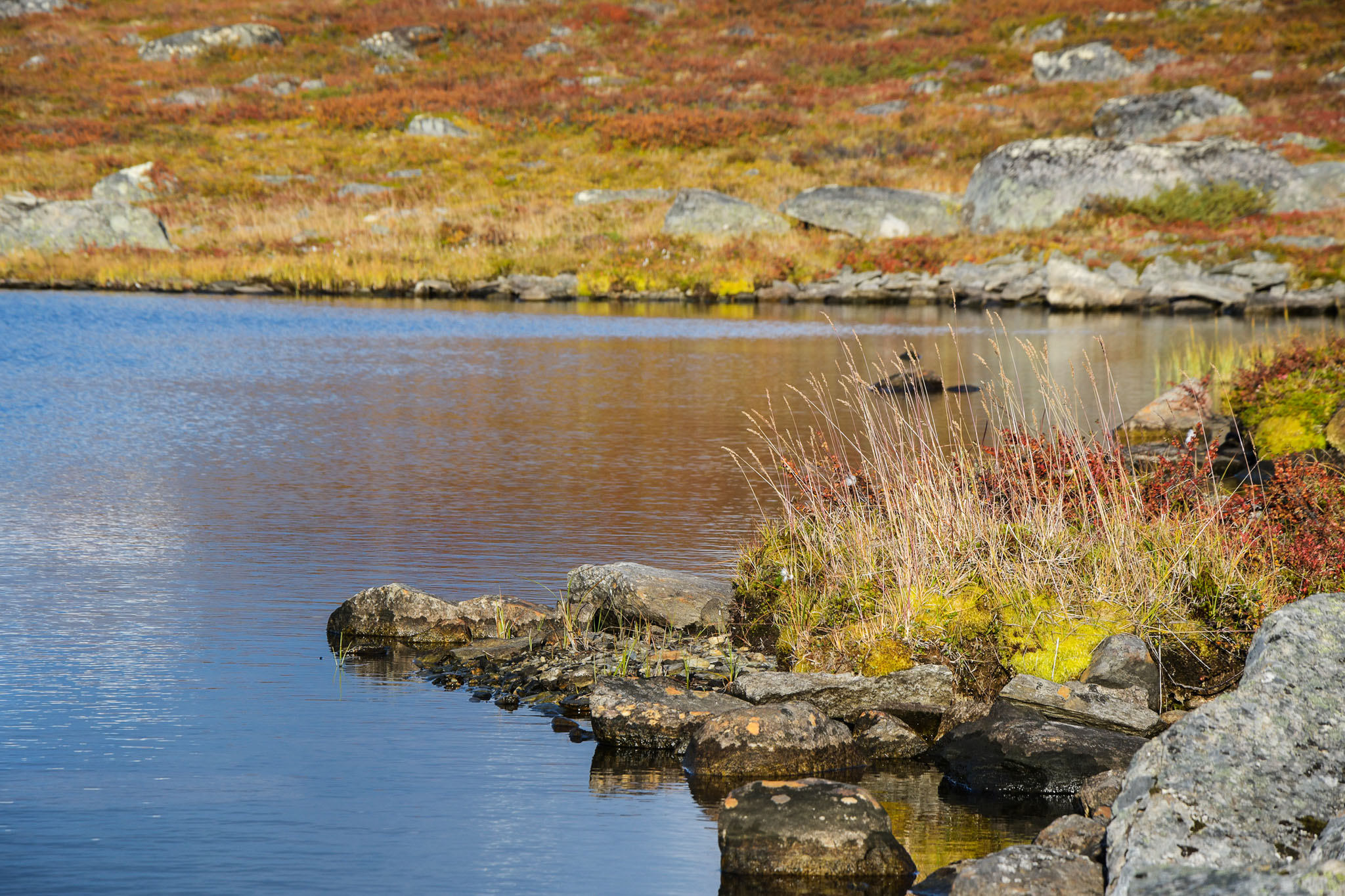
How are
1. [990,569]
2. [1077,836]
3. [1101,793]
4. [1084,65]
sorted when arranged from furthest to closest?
[1084,65] < [990,569] < [1101,793] < [1077,836]

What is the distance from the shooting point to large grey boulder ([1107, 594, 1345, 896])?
13.0ft

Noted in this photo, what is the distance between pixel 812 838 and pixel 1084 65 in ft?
204

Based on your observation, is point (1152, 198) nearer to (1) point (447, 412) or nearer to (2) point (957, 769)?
(1) point (447, 412)

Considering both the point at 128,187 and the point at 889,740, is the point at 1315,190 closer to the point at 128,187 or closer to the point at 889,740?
the point at 889,740

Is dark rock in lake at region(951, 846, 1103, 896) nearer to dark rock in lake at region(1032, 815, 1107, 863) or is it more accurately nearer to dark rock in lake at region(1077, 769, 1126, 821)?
dark rock in lake at region(1032, 815, 1107, 863)

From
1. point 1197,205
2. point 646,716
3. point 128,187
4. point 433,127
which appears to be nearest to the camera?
point 646,716

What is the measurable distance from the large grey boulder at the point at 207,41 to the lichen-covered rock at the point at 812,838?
7419 cm

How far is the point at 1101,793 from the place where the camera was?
211 inches

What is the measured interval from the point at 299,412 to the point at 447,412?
195 centimetres

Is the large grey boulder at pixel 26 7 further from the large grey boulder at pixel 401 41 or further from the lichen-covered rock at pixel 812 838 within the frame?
the lichen-covered rock at pixel 812 838

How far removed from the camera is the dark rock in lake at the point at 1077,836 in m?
4.74

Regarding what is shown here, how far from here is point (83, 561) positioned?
8.96 meters

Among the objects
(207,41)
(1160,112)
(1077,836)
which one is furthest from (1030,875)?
(207,41)

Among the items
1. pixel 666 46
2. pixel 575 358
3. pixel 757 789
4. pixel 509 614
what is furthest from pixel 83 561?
pixel 666 46
